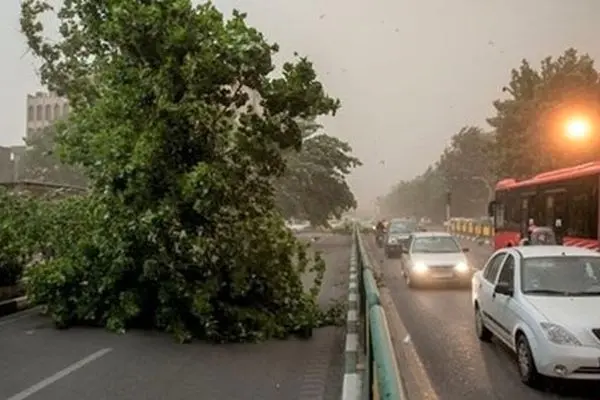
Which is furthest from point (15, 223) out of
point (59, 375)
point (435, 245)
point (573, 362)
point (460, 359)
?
point (435, 245)

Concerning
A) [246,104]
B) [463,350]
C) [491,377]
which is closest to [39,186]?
[246,104]

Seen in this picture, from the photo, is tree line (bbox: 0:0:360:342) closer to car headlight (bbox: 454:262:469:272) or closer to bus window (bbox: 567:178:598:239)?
car headlight (bbox: 454:262:469:272)

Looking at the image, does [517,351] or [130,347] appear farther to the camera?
[130,347]

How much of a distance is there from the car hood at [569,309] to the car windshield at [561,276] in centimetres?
26

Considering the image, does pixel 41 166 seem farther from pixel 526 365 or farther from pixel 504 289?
pixel 526 365

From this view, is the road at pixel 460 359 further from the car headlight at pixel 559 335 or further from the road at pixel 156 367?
the road at pixel 156 367

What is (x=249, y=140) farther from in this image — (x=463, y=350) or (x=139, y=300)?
(x=463, y=350)

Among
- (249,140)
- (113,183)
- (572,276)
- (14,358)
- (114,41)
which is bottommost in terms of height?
(14,358)

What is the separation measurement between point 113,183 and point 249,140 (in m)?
2.30

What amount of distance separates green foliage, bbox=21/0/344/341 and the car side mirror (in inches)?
135

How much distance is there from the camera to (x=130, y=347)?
1025cm

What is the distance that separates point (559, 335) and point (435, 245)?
1292 centimetres

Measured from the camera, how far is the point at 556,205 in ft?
67.7

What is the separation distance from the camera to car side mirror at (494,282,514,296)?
28.7 feet
